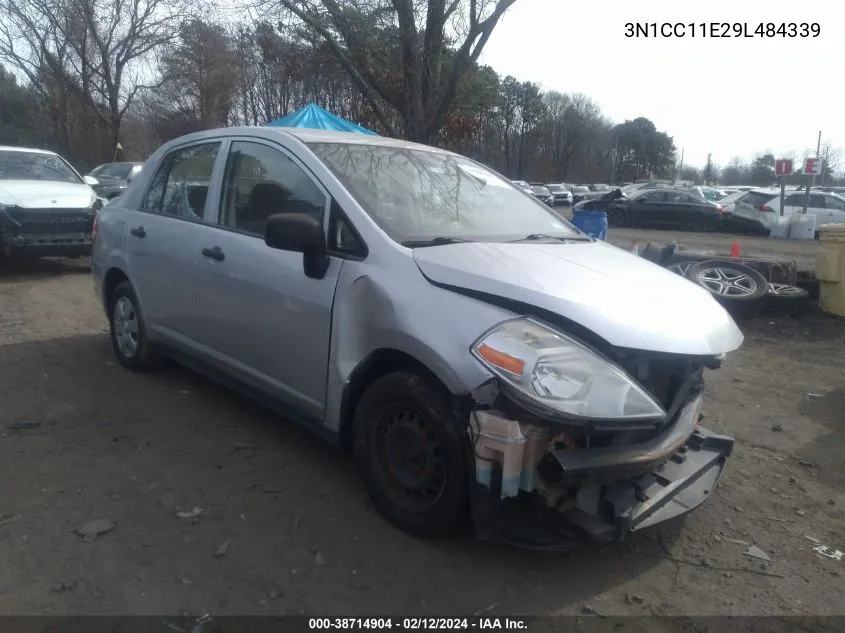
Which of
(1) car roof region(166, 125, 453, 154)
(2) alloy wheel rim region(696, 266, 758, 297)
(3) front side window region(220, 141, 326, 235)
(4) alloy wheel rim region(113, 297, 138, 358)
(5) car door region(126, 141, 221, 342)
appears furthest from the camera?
(2) alloy wheel rim region(696, 266, 758, 297)

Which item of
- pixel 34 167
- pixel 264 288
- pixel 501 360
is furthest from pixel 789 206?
pixel 501 360

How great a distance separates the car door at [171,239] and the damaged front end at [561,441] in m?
2.44

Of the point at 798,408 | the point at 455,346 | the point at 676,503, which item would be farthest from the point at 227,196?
the point at 798,408

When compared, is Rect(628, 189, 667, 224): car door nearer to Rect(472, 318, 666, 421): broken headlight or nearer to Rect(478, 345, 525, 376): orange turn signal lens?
Rect(472, 318, 666, 421): broken headlight

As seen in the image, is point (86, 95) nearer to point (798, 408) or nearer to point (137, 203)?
point (137, 203)

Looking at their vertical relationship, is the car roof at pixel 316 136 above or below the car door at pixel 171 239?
above

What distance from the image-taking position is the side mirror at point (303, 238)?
319 cm

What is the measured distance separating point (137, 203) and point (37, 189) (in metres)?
5.84

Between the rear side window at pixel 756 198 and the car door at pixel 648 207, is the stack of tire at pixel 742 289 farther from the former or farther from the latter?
the car door at pixel 648 207

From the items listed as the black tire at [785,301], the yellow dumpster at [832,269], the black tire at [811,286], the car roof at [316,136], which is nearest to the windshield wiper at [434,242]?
the car roof at [316,136]

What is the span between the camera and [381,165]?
12.4ft

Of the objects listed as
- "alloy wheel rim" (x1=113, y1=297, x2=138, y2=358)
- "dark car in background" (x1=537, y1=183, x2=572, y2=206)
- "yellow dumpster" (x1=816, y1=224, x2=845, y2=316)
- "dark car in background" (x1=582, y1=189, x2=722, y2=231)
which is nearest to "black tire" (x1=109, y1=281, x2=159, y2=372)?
"alloy wheel rim" (x1=113, y1=297, x2=138, y2=358)

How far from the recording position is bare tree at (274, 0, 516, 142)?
12.8m

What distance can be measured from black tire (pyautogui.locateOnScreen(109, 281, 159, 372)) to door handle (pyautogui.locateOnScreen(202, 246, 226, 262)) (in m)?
1.14
